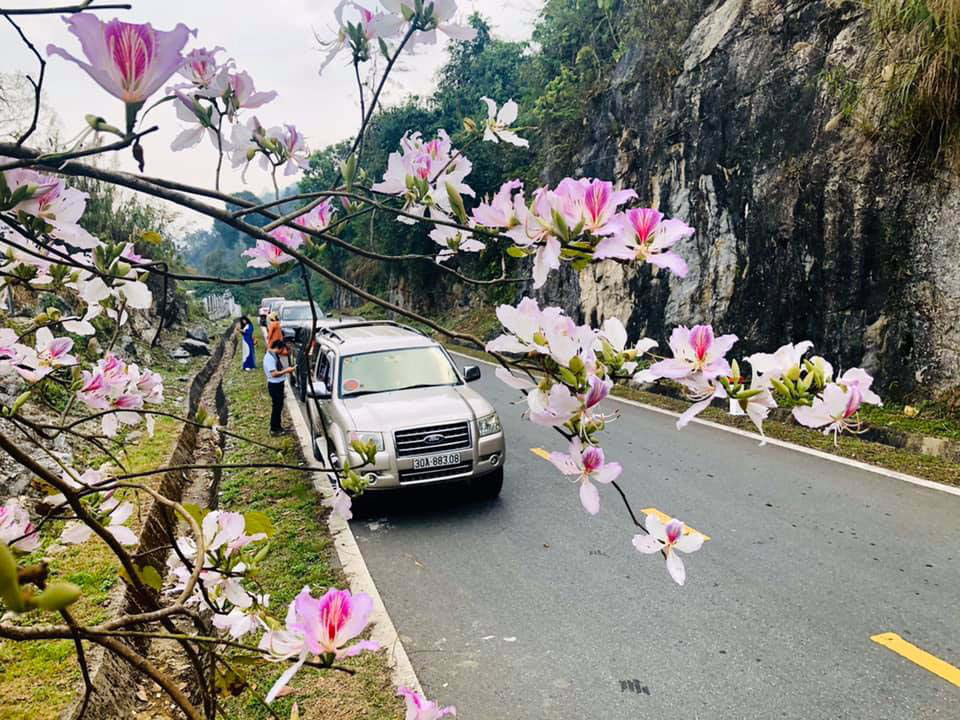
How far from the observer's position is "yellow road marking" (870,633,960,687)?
10.5ft

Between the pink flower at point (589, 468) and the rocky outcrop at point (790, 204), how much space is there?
616 cm

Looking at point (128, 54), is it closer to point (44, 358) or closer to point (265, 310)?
point (44, 358)

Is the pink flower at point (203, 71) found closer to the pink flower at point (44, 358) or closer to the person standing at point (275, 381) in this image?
the pink flower at point (44, 358)

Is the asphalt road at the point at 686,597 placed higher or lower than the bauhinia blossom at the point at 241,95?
lower

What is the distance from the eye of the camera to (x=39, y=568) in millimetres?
694

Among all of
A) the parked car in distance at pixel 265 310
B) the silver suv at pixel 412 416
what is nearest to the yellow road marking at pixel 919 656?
the silver suv at pixel 412 416

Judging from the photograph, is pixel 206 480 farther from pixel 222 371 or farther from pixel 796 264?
pixel 222 371

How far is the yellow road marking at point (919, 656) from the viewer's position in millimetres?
3211

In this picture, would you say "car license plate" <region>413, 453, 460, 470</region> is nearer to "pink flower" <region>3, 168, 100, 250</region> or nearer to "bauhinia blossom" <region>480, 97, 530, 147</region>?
"bauhinia blossom" <region>480, 97, 530, 147</region>

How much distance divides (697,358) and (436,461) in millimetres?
4558

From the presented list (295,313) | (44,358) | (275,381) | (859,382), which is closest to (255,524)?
(44,358)

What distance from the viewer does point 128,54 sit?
33.0 inches

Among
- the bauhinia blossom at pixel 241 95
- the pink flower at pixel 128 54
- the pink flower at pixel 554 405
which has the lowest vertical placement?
the pink flower at pixel 554 405

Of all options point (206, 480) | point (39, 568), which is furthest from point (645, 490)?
point (39, 568)
